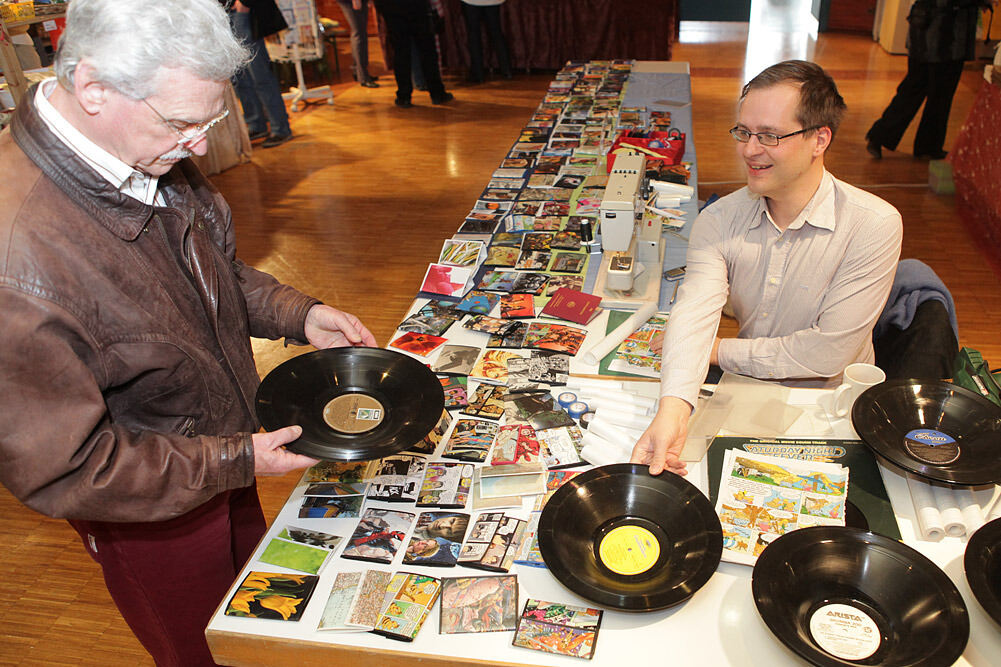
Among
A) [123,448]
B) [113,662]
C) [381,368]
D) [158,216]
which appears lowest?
[113,662]

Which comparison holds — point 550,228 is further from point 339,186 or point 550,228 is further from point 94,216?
point 339,186

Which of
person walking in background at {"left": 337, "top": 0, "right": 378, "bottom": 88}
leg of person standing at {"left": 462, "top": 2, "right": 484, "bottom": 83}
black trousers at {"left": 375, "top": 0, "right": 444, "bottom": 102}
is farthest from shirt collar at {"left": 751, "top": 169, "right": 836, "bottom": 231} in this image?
person walking in background at {"left": 337, "top": 0, "right": 378, "bottom": 88}

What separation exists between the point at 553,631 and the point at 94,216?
47.2 inches

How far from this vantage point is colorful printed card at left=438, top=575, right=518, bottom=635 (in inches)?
56.7

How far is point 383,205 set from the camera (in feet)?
18.5

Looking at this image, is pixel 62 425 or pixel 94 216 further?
pixel 94 216

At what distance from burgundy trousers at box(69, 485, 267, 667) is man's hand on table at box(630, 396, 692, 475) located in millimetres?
1017

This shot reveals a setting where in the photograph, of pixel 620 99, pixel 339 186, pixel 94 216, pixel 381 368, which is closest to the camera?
pixel 94 216

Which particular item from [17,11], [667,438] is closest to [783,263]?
[667,438]

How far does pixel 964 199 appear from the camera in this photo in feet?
16.9

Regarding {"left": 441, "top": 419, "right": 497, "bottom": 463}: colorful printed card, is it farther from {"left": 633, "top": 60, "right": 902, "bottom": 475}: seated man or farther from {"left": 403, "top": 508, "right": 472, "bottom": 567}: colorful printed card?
{"left": 633, "top": 60, "right": 902, "bottom": 475}: seated man

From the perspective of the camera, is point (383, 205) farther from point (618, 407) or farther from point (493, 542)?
point (493, 542)

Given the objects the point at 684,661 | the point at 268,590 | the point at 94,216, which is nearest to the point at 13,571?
the point at 268,590

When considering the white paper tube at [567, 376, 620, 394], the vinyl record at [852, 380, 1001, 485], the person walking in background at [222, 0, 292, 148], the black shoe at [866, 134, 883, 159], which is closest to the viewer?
the vinyl record at [852, 380, 1001, 485]
